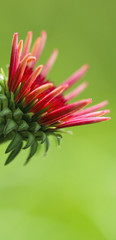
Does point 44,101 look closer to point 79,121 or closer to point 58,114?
point 58,114

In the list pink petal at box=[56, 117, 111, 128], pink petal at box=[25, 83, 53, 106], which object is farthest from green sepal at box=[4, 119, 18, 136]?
pink petal at box=[56, 117, 111, 128]

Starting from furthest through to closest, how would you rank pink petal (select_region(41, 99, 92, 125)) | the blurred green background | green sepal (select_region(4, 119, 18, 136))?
the blurred green background → pink petal (select_region(41, 99, 92, 125)) → green sepal (select_region(4, 119, 18, 136))

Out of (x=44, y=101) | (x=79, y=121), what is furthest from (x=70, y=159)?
(x=44, y=101)

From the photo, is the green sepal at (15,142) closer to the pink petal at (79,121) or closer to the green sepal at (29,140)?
the green sepal at (29,140)

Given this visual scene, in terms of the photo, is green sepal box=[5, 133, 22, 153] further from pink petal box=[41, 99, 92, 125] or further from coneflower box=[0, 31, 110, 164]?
pink petal box=[41, 99, 92, 125]

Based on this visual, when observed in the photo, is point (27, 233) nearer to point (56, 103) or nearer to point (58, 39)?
point (56, 103)
